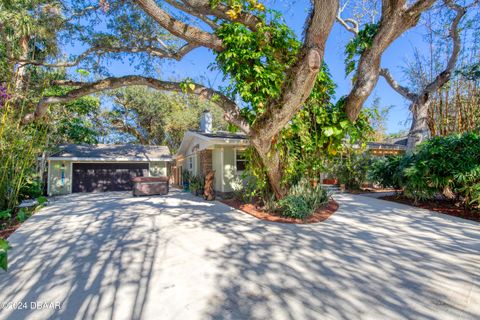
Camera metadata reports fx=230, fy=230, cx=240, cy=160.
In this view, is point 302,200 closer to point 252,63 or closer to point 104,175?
point 252,63

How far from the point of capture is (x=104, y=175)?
1554 centimetres

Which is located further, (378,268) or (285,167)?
(285,167)

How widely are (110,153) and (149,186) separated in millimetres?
5642

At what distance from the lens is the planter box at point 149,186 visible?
12.2m

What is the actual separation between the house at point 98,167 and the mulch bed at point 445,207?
14.3m

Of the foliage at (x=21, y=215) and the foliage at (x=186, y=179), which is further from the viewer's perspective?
the foliage at (x=186, y=179)

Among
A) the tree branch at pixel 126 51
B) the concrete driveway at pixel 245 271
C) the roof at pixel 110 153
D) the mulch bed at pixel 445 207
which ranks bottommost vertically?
the concrete driveway at pixel 245 271

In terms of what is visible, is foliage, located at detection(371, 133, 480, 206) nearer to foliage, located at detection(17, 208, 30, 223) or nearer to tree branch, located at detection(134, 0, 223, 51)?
tree branch, located at detection(134, 0, 223, 51)

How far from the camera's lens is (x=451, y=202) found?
7.65 metres

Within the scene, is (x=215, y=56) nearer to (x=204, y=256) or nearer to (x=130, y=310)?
(x=204, y=256)

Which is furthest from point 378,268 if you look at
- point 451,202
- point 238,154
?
point 238,154

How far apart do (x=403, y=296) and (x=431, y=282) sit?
0.63 meters

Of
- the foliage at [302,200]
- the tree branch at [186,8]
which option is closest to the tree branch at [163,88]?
the tree branch at [186,8]

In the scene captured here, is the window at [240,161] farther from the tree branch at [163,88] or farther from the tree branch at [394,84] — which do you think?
the tree branch at [394,84]
